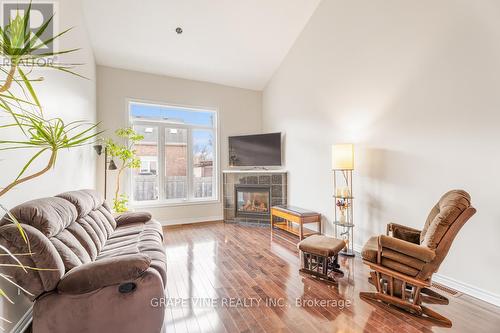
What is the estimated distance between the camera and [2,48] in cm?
85

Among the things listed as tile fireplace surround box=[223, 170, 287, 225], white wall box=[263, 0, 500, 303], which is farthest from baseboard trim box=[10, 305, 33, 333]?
tile fireplace surround box=[223, 170, 287, 225]

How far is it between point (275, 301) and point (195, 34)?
4.18 m

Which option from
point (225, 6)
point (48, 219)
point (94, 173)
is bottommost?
point (48, 219)

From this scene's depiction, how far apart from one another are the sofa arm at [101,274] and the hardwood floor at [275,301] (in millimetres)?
668

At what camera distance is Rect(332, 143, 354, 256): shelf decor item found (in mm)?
3354

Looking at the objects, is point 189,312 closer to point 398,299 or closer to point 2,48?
point 398,299

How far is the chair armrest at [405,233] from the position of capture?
2.57 metres

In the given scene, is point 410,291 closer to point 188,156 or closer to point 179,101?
point 188,156

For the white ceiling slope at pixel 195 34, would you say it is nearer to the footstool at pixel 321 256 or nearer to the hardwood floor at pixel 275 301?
the hardwood floor at pixel 275 301

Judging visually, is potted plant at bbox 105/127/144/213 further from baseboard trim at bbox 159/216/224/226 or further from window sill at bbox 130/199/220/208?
baseboard trim at bbox 159/216/224/226

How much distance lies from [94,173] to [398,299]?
467 cm

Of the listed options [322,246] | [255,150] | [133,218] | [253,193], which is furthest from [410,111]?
[133,218]

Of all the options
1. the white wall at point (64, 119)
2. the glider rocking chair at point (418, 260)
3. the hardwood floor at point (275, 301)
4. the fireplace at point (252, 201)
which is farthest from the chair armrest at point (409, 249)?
the fireplace at point (252, 201)

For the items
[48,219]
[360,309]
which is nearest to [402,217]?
[360,309]
